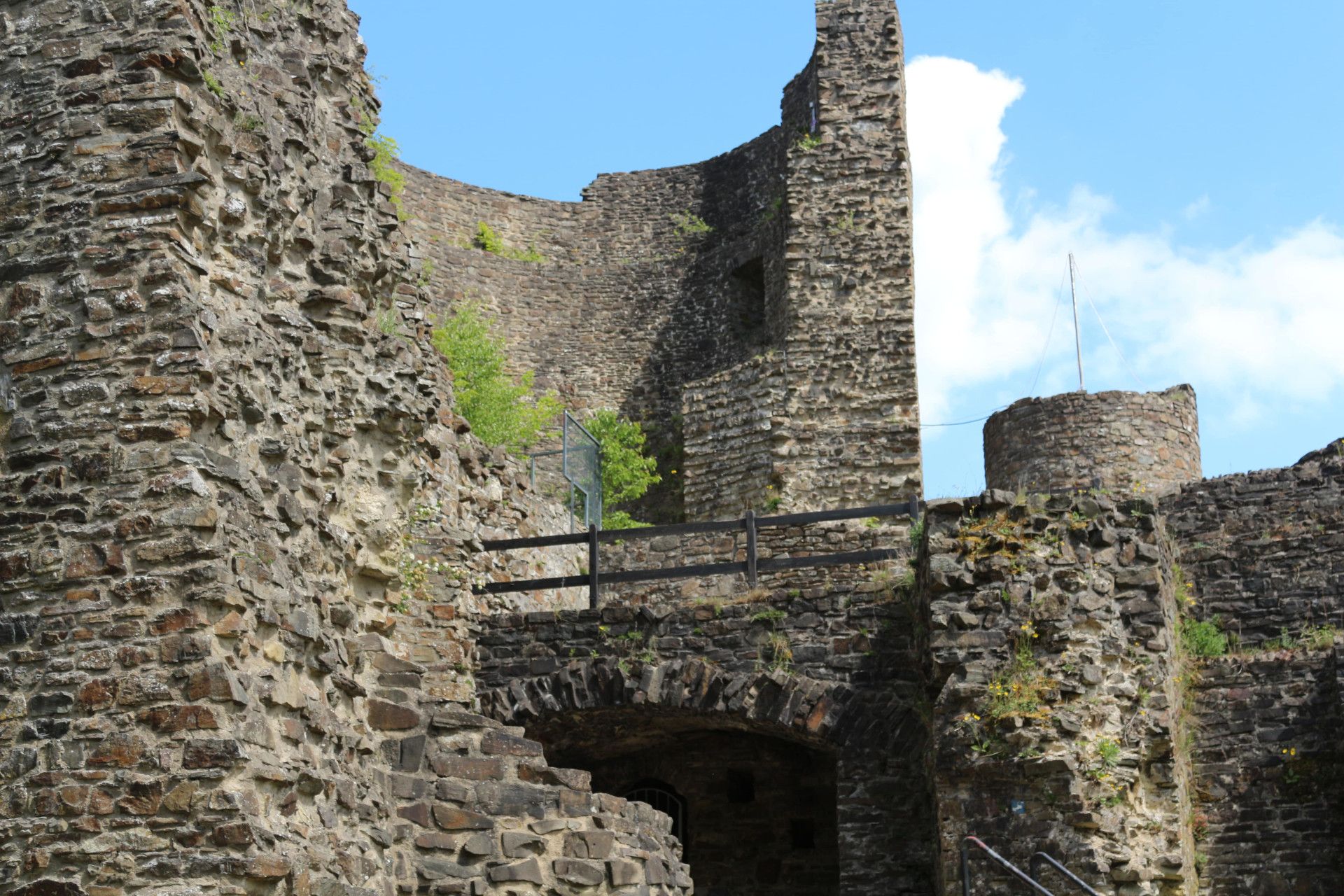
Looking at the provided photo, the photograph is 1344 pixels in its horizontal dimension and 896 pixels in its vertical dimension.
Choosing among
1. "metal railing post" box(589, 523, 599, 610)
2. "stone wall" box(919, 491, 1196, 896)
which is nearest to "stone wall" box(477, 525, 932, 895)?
"metal railing post" box(589, 523, 599, 610)

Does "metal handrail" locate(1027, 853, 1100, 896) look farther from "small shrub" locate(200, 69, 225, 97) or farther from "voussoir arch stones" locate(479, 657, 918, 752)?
"small shrub" locate(200, 69, 225, 97)

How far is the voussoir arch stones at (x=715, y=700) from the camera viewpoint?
43.3ft

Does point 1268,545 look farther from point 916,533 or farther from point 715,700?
point 715,700

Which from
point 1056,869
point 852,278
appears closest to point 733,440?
point 852,278

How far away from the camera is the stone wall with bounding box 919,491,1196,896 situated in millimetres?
11031

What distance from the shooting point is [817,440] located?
20.9 m

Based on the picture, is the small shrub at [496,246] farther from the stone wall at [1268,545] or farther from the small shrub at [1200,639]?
the small shrub at [1200,639]

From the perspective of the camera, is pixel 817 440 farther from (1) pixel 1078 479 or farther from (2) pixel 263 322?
(2) pixel 263 322

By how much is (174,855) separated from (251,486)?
173cm

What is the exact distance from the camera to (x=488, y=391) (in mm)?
23359

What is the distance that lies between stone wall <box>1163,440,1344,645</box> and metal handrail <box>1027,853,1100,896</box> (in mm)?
5536

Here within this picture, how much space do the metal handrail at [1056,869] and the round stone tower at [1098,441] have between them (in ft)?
38.7

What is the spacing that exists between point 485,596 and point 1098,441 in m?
10.9

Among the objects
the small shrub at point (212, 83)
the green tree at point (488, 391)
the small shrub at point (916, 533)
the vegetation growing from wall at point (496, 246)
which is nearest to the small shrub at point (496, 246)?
the vegetation growing from wall at point (496, 246)
